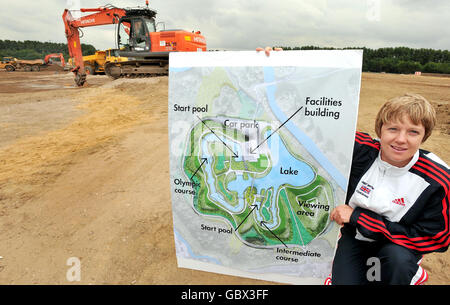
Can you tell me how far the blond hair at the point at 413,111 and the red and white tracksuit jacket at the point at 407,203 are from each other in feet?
0.62

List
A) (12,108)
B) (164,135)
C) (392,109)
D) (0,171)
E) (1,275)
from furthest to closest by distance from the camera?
(12,108) → (164,135) → (0,171) → (1,275) → (392,109)

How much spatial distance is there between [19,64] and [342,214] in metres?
42.9

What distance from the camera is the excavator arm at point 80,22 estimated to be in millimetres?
13453

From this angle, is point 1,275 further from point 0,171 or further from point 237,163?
point 0,171

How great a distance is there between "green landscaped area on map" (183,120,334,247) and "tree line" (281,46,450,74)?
48785mm

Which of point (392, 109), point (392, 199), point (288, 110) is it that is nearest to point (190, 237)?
point (288, 110)

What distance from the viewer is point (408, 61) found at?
47.2 m

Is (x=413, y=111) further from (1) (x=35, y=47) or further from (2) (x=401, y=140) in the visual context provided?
(1) (x=35, y=47)

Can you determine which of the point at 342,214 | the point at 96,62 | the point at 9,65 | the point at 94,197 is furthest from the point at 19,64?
the point at 342,214

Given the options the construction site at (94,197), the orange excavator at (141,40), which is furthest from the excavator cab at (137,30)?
the construction site at (94,197)

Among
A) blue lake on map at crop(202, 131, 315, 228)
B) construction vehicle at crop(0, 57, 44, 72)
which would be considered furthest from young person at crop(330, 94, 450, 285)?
construction vehicle at crop(0, 57, 44, 72)

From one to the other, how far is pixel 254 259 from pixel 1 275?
7.64 ft

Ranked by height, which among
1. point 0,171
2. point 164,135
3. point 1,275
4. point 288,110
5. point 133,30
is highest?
point 133,30

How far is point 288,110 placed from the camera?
173 cm
